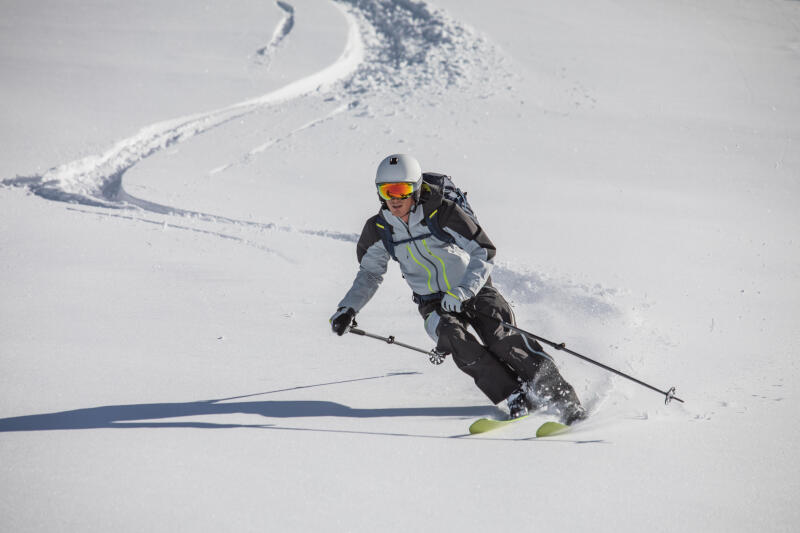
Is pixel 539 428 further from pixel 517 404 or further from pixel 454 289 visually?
pixel 454 289

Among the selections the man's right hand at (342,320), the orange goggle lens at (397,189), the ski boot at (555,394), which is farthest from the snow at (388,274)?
the orange goggle lens at (397,189)

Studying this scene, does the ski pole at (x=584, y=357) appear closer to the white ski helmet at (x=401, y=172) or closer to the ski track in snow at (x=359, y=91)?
the white ski helmet at (x=401, y=172)

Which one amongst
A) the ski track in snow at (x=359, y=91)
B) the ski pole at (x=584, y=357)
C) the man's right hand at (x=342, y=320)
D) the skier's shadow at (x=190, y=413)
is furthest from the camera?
the ski track in snow at (x=359, y=91)

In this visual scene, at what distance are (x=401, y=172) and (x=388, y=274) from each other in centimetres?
264

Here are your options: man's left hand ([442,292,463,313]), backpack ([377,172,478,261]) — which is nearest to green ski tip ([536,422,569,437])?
man's left hand ([442,292,463,313])

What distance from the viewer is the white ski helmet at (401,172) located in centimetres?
382

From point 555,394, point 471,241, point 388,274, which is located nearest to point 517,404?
point 555,394

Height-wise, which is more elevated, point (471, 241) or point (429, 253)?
point (471, 241)

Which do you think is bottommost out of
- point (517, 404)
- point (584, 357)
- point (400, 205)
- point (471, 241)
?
point (517, 404)

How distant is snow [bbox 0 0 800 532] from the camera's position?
278 cm

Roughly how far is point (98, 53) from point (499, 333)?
13.9 m

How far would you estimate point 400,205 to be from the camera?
389 cm

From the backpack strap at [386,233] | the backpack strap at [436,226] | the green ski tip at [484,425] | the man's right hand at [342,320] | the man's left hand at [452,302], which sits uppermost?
the backpack strap at [436,226]

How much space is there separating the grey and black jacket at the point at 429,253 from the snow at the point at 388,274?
68cm
